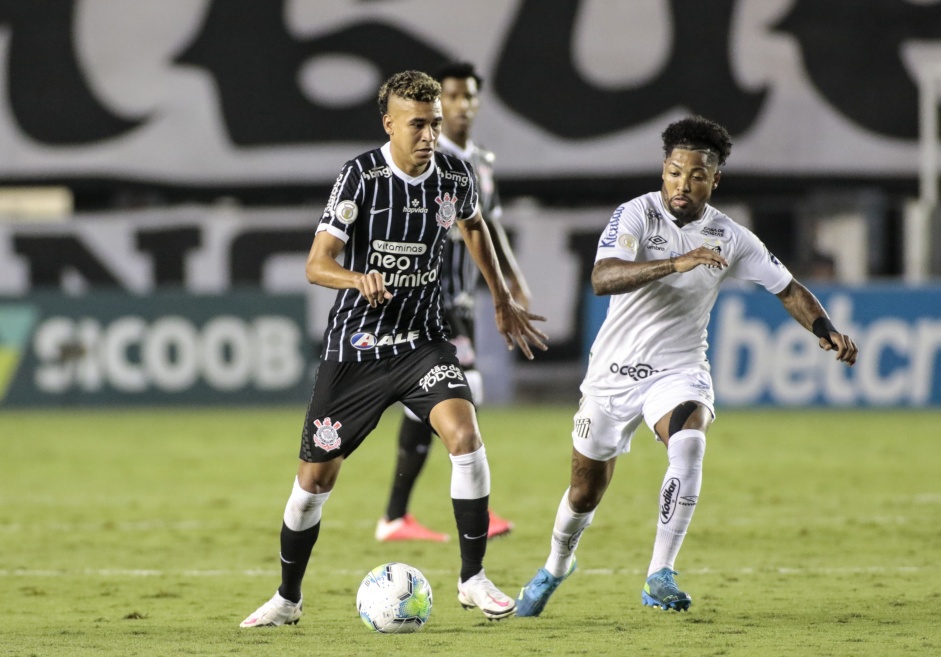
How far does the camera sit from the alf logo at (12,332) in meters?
18.0

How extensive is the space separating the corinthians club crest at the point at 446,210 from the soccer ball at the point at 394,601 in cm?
141

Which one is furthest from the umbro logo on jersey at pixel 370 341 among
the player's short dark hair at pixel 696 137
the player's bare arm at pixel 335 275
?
the player's short dark hair at pixel 696 137

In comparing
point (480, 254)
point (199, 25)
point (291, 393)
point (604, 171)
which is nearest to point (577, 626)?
point (480, 254)

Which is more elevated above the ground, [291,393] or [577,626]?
[577,626]

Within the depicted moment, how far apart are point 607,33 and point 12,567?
15.8 meters

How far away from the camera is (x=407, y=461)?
28.5ft

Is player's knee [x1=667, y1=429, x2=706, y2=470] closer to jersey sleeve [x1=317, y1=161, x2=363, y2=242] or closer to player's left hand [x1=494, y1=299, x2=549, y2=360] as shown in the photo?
player's left hand [x1=494, y1=299, x2=549, y2=360]

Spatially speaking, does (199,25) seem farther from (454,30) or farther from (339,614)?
(339,614)

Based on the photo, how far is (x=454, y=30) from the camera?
22016mm

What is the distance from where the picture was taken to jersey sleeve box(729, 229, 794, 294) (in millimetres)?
6316

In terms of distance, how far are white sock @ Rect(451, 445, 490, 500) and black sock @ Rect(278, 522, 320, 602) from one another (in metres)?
0.62

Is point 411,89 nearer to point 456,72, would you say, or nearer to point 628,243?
point 628,243

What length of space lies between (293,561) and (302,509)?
211mm

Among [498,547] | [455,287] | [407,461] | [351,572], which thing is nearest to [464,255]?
[455,287]
